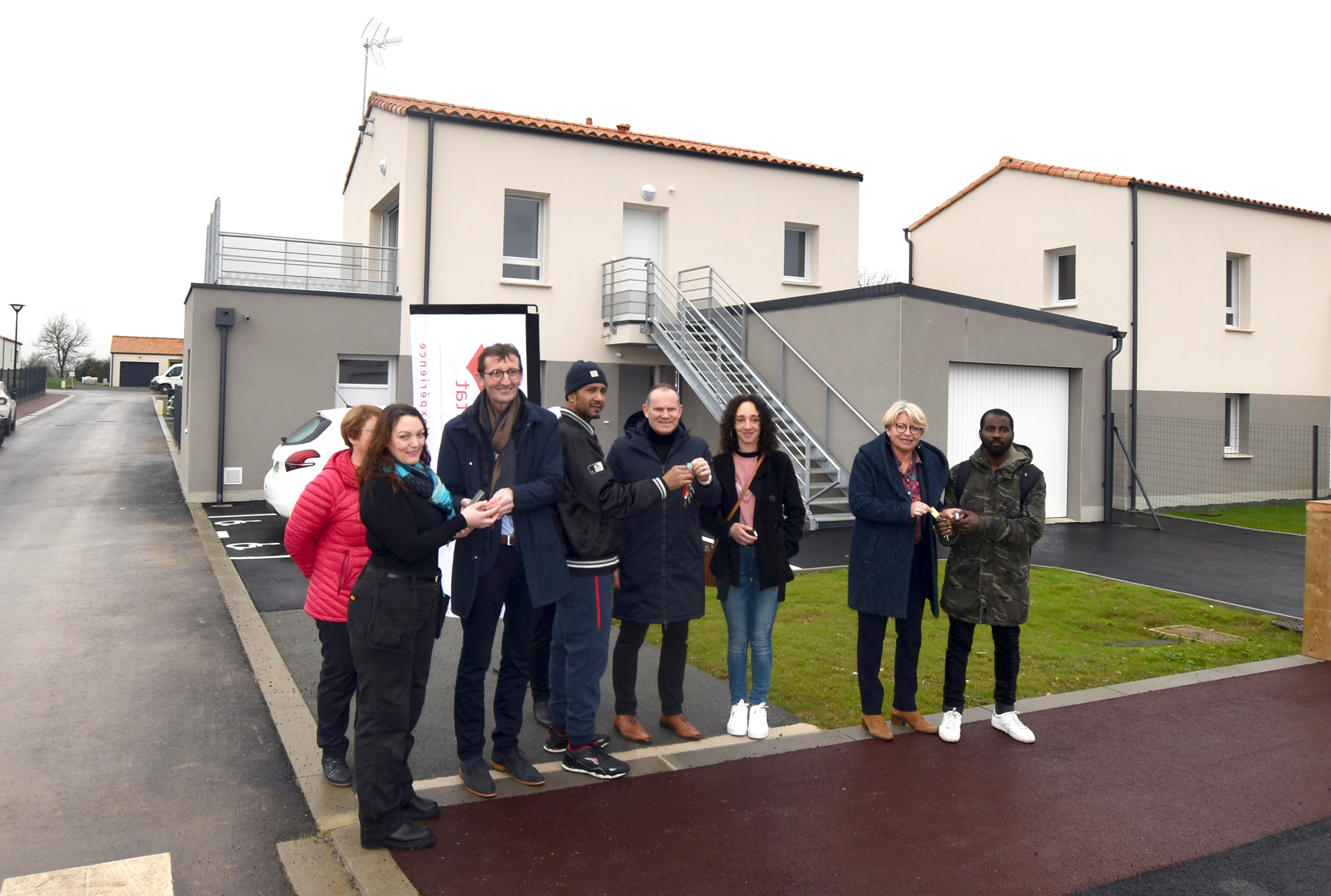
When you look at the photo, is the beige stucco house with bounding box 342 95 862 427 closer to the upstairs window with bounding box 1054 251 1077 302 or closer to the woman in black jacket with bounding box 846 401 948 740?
the upstairs window with bounding box 1054 251 1077 302

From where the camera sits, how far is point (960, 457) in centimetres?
1409

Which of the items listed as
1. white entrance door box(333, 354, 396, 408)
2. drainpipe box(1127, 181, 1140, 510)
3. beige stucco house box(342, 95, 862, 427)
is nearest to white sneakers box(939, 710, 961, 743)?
beige stucco house box(342, 95, 862, 427)

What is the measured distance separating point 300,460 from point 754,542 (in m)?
7.97

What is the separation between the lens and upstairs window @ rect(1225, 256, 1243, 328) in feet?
63.8

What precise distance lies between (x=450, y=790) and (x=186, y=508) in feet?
40.3

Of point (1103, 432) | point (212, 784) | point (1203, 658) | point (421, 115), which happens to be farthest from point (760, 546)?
point (421, 115)

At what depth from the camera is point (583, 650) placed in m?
4.48

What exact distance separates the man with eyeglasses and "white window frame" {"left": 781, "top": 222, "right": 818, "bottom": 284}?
1551 centimetres

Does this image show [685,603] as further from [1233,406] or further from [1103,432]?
[1233,406]

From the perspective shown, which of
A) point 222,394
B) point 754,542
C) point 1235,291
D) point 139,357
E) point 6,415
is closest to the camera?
point 754,542

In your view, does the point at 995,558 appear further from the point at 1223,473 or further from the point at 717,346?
the point at 1223,473

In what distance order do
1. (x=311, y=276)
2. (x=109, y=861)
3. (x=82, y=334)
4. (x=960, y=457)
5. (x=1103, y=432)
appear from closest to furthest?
(x=109, y=861) → (x=960, y=457) → (x=1103, y=432) → (x=311, y=276) → (x=82, y=334)

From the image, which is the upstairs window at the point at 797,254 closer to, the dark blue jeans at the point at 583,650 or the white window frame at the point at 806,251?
the white window frame at the point at 806,251

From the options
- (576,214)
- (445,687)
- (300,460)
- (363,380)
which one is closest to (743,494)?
(445,687)
